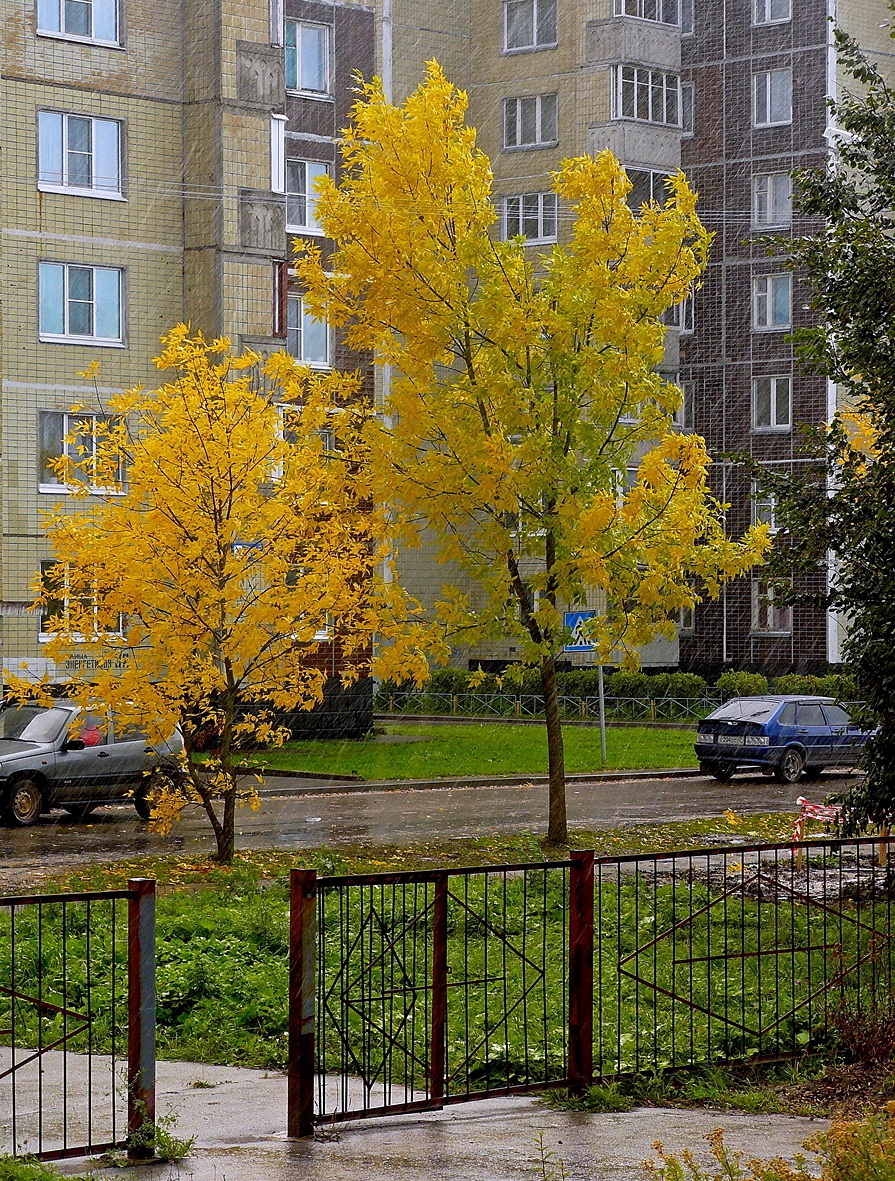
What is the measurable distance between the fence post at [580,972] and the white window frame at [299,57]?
38.2 meters

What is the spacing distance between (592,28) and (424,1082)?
48903 millimetres

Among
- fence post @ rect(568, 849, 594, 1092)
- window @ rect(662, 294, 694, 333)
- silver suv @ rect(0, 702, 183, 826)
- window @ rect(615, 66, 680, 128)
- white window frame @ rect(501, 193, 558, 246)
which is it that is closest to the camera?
fence post @ rect(568, 849, 594, 1092)

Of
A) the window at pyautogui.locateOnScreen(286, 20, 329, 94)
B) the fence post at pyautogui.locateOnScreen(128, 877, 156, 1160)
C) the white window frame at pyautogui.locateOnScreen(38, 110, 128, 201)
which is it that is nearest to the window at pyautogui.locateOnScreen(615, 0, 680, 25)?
the window at pyautogui.locateOnScreen(286, 20, 329, 94)

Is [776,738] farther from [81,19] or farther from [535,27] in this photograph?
[535,27]

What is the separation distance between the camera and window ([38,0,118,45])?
37219 mm

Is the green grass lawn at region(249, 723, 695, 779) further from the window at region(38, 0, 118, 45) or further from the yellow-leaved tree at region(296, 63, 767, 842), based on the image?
the window at region(38, 0, 118, 45)

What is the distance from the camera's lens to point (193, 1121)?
295 inches

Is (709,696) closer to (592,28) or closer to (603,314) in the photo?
(592,28)

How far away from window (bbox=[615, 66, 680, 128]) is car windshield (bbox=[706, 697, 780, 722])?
2652 centimetres

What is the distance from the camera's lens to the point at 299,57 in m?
43.3

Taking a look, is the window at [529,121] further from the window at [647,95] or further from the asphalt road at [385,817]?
the asphalt road at [385,817]

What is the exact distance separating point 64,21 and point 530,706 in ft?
73.1

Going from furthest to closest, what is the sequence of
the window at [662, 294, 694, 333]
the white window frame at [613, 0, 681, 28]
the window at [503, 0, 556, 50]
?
the window at [662, 294, 694, 333]
the window at [503, 0, 556, 50]
the white window frame at [613, 0, 681, 28]

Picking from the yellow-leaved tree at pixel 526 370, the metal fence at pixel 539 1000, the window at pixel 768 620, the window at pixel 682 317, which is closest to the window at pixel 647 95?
the window at pixel 682 317
